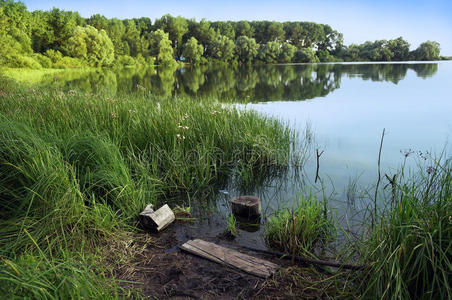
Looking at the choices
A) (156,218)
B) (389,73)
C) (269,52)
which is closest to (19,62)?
(156,218)

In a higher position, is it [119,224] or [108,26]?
[108,26]

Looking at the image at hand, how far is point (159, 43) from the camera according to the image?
202 feet

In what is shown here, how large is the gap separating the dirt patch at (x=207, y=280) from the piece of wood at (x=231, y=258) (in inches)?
1.9

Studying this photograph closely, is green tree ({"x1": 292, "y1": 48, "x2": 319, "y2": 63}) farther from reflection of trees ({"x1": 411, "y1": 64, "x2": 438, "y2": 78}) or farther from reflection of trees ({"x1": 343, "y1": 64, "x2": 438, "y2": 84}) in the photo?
reflection of trees ({"x1": 411, "y1": 64, "x2": 438, "y2": 78})

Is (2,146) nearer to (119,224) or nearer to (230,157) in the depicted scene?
(119,224)

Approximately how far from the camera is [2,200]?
3307 mm

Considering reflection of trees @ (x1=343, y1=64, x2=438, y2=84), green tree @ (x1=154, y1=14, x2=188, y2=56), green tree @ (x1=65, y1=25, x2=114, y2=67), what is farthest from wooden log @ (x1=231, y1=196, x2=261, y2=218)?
green tree @ (x1=154, y1=14, x2=188, y2=56)

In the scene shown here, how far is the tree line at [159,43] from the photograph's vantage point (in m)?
41.6

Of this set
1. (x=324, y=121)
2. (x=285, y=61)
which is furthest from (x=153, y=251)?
(x=285, y=61)

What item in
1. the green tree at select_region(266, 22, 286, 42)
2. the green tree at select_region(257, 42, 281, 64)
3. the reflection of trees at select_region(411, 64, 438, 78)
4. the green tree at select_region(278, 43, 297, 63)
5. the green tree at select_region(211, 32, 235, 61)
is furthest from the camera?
the green tree at select_region(266, 22, 286, 42)

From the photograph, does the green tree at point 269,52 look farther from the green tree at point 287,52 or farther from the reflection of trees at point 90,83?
the reflection of trees at point 90,83

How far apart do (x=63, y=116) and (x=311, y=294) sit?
5.63 metres

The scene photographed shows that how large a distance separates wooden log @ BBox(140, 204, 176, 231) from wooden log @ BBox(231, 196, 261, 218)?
89cm

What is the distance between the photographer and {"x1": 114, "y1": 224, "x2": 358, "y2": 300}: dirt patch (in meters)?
2.52
